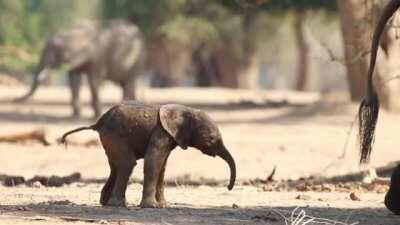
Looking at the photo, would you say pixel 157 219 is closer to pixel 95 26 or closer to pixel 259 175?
pixel 259 175

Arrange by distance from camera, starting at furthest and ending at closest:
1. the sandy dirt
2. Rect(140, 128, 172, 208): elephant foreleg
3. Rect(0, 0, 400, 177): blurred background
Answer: Rect(0, 0, 400, 177): blurred background → Rect(140, 128, 172, 208): elephant foreleg → the sandy dirt

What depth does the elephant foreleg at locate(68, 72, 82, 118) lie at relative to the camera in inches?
897

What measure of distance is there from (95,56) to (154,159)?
15.2 m

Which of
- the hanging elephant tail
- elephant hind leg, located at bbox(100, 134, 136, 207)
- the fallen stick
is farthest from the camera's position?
the fallen stick

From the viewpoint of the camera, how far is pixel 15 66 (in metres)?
34.7

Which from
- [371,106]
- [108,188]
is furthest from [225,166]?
[371,106]

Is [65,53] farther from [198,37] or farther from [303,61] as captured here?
[303,61]

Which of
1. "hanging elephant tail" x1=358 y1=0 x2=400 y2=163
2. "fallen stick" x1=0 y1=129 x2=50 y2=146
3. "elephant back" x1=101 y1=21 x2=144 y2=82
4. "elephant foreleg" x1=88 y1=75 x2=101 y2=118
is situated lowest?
"elephant foreleg" x1=88 y1=75 x2=101 y2=118

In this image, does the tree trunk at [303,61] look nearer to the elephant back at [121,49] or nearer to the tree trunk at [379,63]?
the elephant back at [121,49]

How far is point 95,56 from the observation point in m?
23.6

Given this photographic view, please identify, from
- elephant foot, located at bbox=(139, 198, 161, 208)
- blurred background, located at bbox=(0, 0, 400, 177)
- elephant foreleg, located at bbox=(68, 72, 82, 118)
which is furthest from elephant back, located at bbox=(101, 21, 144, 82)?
elephant foot, located at bbox=(139, 198, 161, 208)

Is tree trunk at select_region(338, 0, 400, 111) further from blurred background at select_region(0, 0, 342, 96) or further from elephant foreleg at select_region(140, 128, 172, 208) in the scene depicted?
blurred background at select_region(0, 0, 342, 96)

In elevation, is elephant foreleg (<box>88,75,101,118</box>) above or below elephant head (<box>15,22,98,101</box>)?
below

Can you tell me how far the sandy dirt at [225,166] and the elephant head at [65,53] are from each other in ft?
3.03
